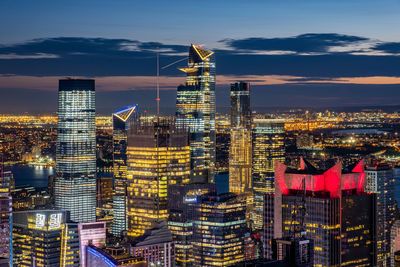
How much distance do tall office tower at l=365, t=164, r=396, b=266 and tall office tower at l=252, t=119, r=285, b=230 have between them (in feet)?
109

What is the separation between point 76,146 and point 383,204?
1688 inches

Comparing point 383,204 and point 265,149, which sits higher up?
point 265,149

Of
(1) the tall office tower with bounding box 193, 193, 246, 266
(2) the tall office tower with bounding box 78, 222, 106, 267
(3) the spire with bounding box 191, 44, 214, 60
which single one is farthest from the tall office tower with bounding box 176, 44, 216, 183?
(2) the tall office tower with bounding box 78, 222, 106, 267

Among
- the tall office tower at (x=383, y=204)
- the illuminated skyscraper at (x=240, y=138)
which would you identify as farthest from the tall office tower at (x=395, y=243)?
the illuminated skyscraper at (x=240, y=138)

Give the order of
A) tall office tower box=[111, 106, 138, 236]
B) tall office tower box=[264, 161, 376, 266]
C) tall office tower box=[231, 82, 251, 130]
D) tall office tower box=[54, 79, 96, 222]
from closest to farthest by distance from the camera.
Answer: tall office tower box=[264, 161, 376, 266]
tall office tower box=[111, 106, 138, 236]
tall office tower box=[54, 79, 96, 222]
tall office tower box=[231, 82, 251, 130]

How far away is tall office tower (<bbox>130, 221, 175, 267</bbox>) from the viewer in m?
52.5

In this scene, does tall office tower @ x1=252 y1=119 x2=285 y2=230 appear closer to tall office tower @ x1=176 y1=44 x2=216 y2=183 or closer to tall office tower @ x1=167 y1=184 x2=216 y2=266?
tall office tower @ x1=176 y1=44 x2=216 y2=183

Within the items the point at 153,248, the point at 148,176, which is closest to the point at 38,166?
the point at 148,176

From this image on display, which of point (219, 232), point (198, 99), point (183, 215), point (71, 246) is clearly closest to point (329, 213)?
point (219, 232)

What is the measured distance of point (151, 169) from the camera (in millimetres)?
66688

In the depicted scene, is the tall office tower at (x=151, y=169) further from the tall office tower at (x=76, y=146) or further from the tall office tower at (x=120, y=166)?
the tall office tower at (x=76, y=146)

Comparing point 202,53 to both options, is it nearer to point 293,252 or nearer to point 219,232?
point 219,232

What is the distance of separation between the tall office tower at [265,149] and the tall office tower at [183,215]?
3314cm

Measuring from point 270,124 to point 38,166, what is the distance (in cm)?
4858
